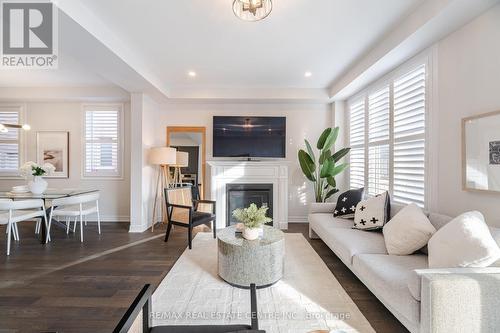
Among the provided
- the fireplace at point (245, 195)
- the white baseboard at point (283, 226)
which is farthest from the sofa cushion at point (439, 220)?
the fireplace at point (245, 195)

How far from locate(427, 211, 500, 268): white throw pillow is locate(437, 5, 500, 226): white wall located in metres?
0.60

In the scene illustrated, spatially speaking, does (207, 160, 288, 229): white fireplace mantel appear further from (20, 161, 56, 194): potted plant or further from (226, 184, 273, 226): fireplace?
(20, 161, 56, 194): potted plant

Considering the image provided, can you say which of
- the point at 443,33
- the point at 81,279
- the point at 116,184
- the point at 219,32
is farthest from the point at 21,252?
the point at 443,33

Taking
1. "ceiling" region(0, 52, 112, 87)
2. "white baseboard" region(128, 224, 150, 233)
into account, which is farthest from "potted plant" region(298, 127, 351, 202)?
"ceiling" region(0, 52, 112, 87)

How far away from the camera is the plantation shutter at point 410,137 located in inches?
106

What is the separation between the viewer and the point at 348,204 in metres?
3.40

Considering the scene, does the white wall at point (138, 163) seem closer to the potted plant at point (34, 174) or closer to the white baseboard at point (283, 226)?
the potted plant at point (34, 174)

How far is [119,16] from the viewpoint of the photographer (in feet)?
7.68

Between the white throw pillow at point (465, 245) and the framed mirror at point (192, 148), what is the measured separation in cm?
397

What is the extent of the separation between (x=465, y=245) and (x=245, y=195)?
3.35 metres

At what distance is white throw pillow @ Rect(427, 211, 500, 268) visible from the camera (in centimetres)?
144

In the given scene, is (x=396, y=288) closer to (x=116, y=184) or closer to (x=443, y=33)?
(x=443, y=33)

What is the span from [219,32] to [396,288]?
2.92 metres

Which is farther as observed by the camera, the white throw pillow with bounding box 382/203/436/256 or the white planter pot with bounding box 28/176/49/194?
the white planter pot with bounding box 28/176/49/194
